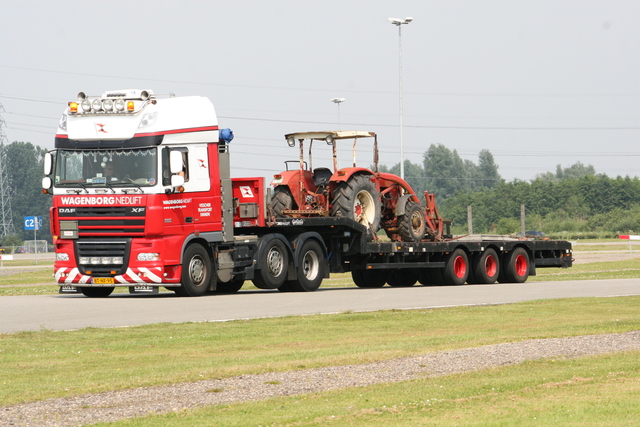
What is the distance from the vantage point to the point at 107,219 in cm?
2072

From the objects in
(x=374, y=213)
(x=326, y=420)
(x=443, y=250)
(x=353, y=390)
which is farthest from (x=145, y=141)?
(x=326, y=420)

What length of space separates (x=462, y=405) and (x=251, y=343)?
16.8 feet

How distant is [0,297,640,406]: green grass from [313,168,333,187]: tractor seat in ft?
27.0

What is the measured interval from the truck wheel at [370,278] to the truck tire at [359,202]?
2.73 metres

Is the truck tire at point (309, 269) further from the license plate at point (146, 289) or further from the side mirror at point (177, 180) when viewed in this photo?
the side mirror at point (177, 180)

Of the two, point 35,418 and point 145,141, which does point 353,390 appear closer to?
point 35,418

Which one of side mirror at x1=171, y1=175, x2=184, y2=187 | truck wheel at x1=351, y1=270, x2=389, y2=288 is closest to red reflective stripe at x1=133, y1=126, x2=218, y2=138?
side mirror at x1=171, y1=175, x2=184, y2=187

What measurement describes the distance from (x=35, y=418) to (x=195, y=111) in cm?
1410

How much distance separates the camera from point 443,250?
27.5m

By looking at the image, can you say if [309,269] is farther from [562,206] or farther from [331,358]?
[562,206]

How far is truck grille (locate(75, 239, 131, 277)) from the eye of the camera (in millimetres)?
20781

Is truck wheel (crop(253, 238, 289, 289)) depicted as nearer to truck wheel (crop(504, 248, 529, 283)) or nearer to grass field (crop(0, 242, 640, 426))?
grass field (crop(0, 242, 640, 426))

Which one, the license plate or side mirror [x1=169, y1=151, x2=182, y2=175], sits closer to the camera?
side mirror [x1=169, y1=151, x2=182, y2=175]

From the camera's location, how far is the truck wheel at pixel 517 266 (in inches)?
1176
